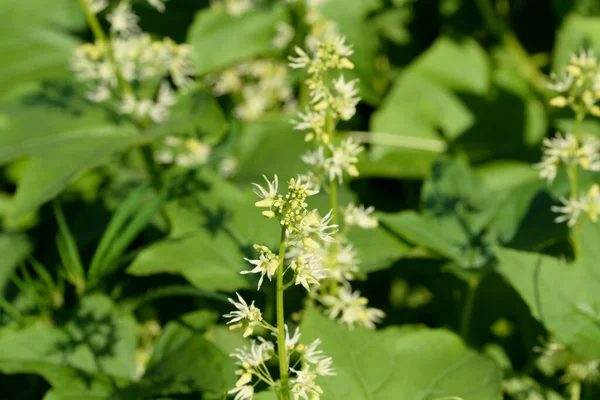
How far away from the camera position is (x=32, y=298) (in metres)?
3.75

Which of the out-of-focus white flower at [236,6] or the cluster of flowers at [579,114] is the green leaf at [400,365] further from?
the out-of-focus white flower at [236,6]

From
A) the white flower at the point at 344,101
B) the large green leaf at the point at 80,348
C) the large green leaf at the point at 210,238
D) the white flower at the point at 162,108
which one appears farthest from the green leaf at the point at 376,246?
the white flower at the point at 162,108

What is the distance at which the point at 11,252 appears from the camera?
4.73m

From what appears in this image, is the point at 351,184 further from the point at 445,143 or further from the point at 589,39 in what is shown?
the point at 589,39

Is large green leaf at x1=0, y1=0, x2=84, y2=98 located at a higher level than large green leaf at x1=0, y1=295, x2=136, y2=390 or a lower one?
higher

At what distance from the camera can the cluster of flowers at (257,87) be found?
5.02 m

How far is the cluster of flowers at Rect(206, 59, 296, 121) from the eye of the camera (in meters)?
5.02

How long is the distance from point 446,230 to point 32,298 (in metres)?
2.11

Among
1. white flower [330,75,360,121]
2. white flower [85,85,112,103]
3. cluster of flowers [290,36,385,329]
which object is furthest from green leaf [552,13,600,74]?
white flower [85,85,112,103]

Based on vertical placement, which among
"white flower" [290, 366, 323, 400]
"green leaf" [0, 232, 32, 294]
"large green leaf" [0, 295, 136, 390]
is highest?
"white flower" [290, 366, 323, 400]

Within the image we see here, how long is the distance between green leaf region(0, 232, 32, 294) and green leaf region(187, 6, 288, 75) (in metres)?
1.67

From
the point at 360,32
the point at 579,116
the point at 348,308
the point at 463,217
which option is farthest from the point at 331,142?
the point at 360,32

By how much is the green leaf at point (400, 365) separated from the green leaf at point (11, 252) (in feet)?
8.52

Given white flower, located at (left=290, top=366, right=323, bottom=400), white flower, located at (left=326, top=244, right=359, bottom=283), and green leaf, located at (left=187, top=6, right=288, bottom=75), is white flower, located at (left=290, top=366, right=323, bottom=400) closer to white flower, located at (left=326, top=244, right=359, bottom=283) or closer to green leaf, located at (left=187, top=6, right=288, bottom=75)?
white flower, located at (left=326, top=244, right=359, bottom=283)
